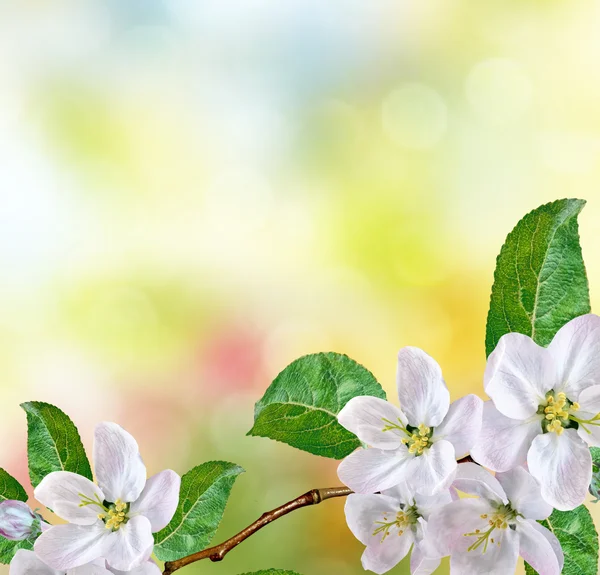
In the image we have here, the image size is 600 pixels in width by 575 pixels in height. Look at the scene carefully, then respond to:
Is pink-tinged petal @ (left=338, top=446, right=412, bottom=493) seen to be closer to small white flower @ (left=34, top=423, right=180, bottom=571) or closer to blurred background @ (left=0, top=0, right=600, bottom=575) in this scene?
small white flower @ (left=34, top=423, right=180, bottom=571)

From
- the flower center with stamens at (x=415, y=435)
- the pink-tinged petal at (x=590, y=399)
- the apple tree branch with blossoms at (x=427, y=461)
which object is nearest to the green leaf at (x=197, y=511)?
the apple tree branch with blossoms at (x=427, y=461)

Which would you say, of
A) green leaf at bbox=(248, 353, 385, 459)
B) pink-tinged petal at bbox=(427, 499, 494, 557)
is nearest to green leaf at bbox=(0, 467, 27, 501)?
green leaf at bbox=(248, 353, 385, 459)

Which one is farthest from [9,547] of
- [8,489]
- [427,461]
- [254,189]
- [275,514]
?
[254,189]

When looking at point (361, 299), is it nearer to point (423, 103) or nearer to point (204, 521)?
point (423, 103)

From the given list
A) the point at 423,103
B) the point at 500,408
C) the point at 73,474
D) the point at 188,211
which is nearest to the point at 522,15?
the point at 423,103

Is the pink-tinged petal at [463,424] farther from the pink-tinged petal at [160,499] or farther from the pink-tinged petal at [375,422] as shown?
the pink-tinged petal at [160,499]

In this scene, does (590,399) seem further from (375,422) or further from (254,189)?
(254,189)
